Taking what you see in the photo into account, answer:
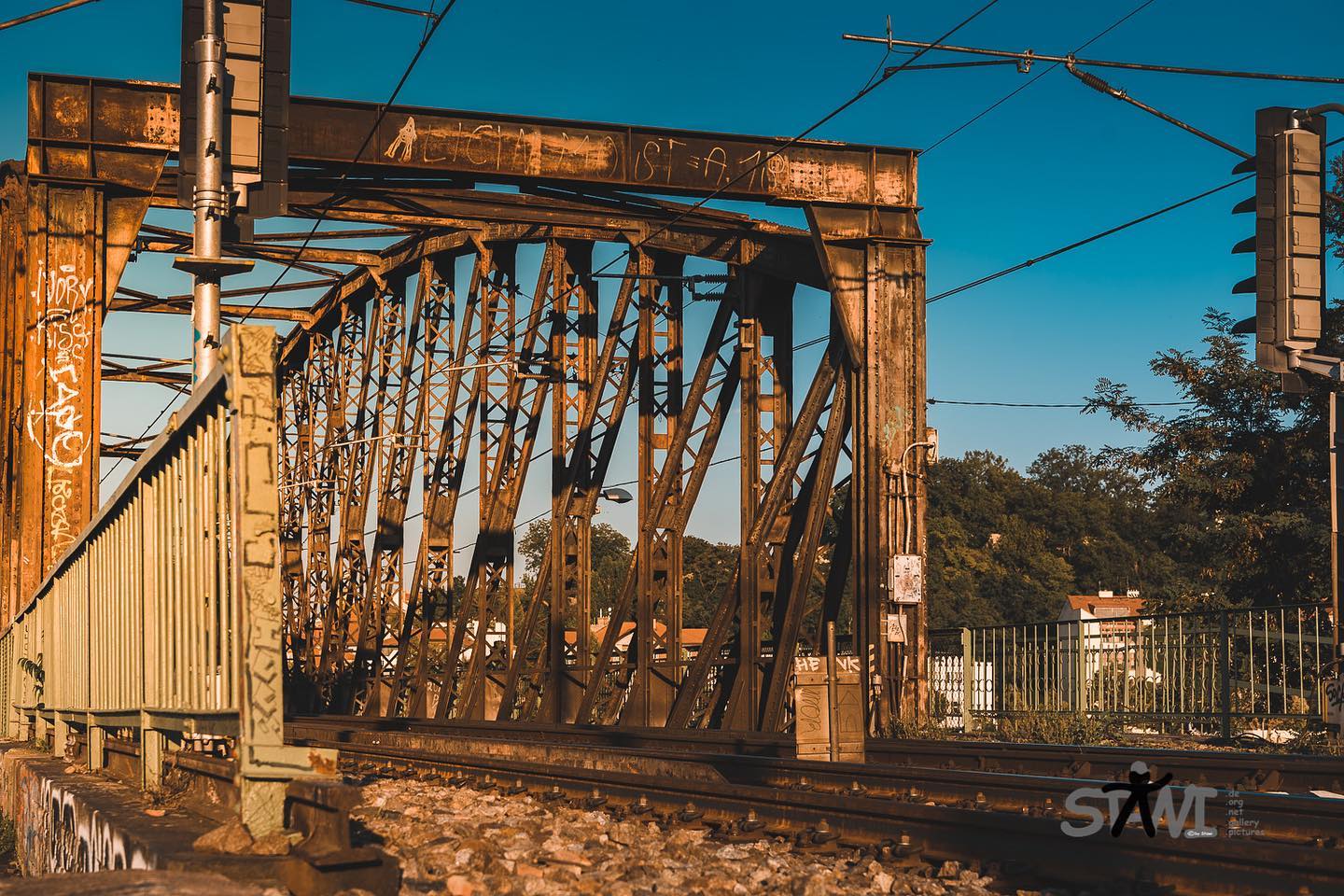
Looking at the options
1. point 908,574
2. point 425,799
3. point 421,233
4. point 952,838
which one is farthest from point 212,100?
point 421,233

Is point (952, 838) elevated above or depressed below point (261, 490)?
below

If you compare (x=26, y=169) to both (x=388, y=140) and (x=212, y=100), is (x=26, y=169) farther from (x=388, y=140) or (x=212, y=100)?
(x=212, y=100)

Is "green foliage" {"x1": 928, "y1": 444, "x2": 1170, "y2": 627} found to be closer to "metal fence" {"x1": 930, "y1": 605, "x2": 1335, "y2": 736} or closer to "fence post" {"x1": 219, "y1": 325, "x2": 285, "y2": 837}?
"metal fence" {"x1": 930, "y1": 605, "x2": 1335, "y2": 736}

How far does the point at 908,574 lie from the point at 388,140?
8816mm

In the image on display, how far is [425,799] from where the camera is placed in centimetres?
996

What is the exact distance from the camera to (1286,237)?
14844 mm

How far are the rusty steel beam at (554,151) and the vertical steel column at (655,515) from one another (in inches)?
90.9

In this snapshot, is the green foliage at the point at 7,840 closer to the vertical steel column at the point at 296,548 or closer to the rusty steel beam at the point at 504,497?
the rusty steel beam at the point at 504,497

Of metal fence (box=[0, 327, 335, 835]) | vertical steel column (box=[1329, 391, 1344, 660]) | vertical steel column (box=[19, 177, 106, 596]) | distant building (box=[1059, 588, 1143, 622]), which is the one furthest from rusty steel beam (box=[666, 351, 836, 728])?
distant building (box=[1059, 588, 1143, 622])

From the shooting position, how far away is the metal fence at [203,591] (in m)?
5.80

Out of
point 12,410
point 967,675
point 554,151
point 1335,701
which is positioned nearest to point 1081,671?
point 967,675

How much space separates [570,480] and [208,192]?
11.5m

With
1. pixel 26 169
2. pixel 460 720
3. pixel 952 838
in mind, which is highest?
pixel 26 169

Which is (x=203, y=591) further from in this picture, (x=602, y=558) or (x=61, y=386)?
(x=602, y=558)
